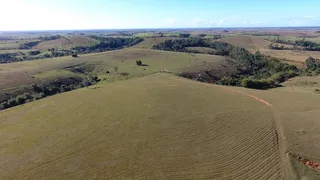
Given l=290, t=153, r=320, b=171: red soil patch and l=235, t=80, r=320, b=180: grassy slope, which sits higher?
l=235, t=80, r=320, b=180: grassy slope

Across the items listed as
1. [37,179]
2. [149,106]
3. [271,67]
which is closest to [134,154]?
[37,179]

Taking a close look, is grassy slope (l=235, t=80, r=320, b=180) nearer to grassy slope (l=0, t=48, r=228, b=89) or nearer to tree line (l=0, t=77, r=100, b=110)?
grassy slope (l=0, t=48, r=228, b=89)

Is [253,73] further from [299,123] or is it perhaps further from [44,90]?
[44,90]

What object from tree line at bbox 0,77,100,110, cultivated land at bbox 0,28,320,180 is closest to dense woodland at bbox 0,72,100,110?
tree line at bbox 0,77,100,110

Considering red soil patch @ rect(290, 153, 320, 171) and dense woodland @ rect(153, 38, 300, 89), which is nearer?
red soil patch @ rect(290, 153, 320, 171)

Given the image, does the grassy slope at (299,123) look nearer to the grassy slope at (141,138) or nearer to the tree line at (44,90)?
the grassy slope at (141,138)

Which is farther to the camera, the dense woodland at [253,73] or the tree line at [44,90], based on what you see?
the dense woodland at [253,73]

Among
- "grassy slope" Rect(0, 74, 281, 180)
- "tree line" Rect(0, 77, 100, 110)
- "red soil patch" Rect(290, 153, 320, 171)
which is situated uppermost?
"red soil patch" Rect(290, 153, 320, 171)

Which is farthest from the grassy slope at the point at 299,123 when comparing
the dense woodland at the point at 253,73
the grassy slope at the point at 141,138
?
the dense woodland at the point at 253,73

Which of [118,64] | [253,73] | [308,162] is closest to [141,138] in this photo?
[308,162]
